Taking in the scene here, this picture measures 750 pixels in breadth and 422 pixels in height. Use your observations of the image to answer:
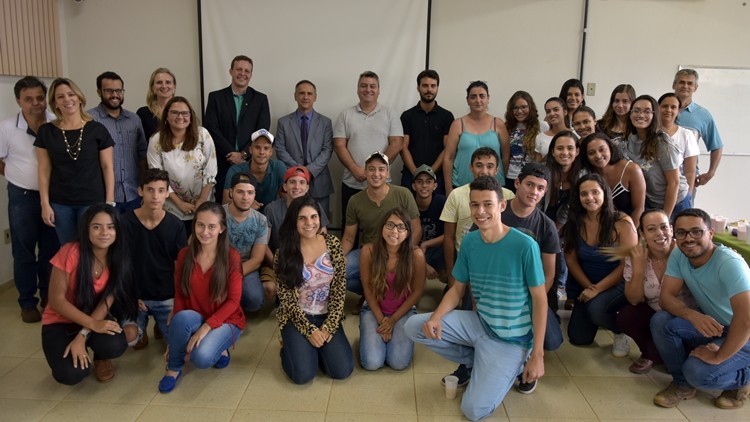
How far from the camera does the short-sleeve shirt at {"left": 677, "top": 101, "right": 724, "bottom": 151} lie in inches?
159

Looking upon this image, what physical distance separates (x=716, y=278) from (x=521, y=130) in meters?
1.82

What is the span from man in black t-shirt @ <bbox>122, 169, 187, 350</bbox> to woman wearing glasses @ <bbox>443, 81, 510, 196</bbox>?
6.37 ft

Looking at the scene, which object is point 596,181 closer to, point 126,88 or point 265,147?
point 265,147

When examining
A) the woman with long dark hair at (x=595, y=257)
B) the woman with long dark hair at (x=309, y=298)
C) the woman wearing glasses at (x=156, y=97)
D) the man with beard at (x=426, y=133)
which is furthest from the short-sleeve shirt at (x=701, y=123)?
the woman wearing glasses at (x=156, y=97)

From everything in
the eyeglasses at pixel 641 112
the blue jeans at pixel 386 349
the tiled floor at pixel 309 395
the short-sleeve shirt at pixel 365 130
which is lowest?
the tiled floor at pixel 309 395

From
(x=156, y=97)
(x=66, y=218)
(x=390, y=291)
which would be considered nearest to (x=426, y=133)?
(x=390, y=291)

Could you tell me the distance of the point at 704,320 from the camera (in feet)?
7.72

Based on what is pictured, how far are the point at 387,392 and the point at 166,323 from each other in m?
1.27

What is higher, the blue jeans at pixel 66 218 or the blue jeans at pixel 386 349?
the blue jeans at pixel 66 218

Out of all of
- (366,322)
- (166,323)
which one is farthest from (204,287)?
(366,322)

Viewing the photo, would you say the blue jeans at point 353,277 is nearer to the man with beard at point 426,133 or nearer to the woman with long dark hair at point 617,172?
the man with beard at point 426,133

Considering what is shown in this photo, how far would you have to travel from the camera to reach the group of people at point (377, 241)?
235cm

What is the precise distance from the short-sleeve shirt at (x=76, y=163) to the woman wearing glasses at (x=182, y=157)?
31 cm

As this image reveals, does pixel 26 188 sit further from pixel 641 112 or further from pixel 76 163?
pixel 641 112
